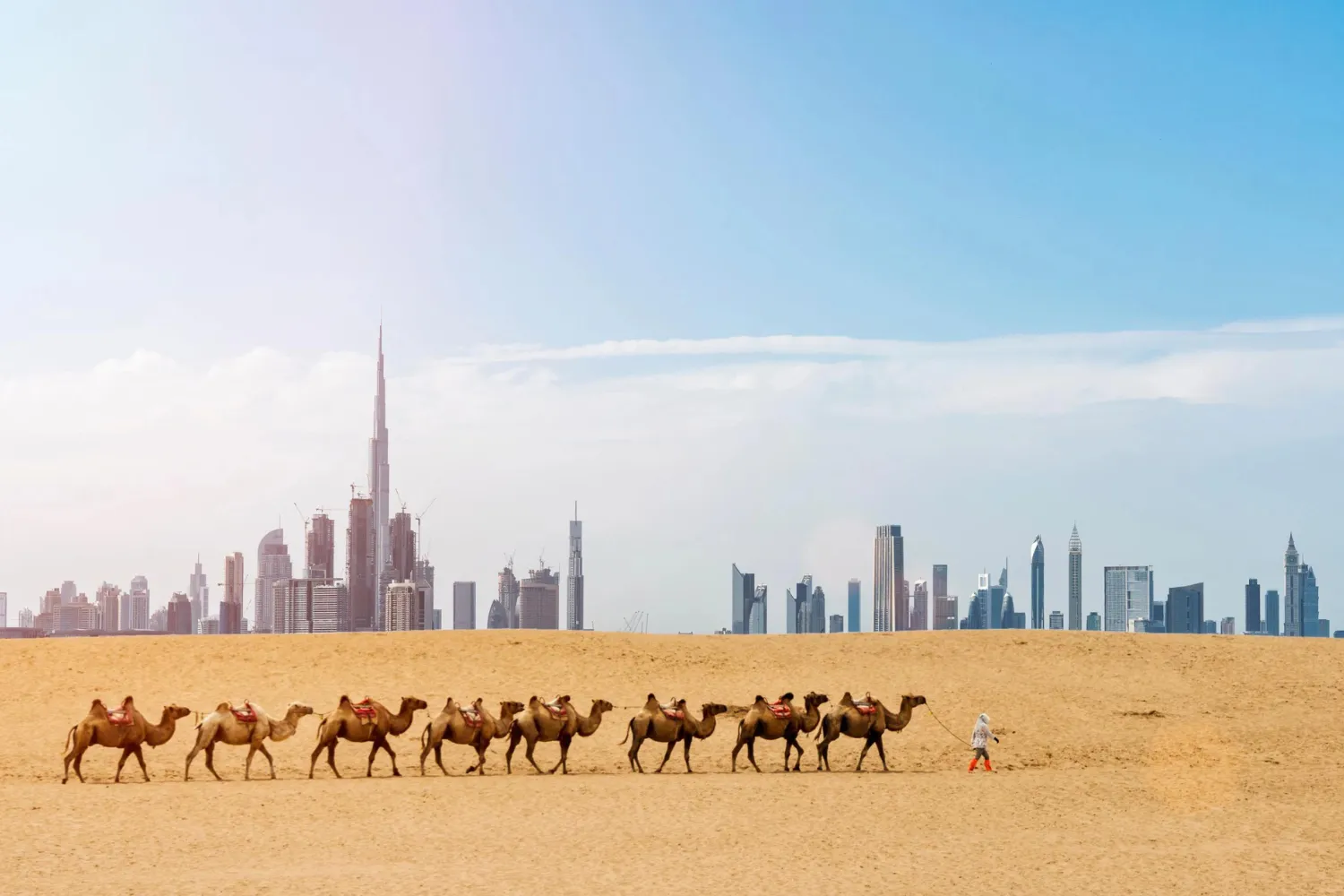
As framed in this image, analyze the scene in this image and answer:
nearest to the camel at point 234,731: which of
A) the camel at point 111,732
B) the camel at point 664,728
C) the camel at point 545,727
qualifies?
the camel at point 111,732

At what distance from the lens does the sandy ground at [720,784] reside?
15.8 meters

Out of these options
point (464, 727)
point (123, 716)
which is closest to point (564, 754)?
point (464, 727)

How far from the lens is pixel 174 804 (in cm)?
→ 2095

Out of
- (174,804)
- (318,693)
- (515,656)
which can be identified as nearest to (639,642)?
(515,656)

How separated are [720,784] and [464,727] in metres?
5.34

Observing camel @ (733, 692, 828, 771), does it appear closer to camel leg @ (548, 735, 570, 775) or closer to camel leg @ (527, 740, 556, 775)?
camel leg @ (548, 735, 570, 775)

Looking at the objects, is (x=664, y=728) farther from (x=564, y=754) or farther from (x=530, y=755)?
(x=530, y=755)

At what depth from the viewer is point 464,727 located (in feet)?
84.6

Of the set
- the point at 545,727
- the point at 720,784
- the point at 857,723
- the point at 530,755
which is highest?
the point at 545,727

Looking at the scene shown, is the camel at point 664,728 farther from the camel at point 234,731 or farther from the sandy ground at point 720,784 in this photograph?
the camel at point 234,731

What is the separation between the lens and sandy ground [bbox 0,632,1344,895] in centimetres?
1579

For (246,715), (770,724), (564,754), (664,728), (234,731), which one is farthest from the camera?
(770,724)

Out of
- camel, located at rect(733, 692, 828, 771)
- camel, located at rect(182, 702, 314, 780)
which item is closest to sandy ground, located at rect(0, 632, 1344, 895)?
camel, located at rect(182, 702, 314, 780)

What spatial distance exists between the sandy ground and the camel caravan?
2.29 ft
